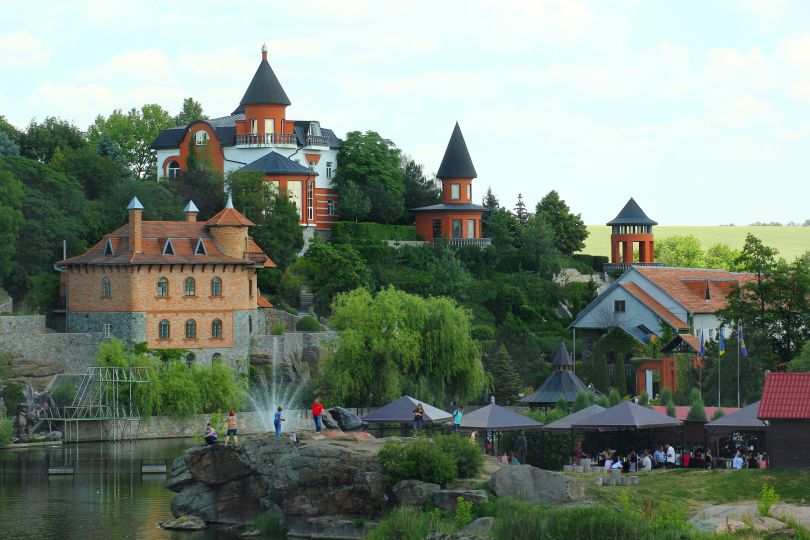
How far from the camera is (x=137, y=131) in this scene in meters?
125

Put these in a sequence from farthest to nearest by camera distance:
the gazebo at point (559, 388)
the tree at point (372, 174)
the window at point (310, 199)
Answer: the tree at point (372, 174)
the window at point (310, 199)
the gazebo at point (559, 388)

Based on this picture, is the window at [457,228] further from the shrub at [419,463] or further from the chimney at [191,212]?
the shrub at [419,463]

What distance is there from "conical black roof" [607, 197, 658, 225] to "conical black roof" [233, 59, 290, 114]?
87.4 ft

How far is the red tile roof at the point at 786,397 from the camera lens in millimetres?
50062

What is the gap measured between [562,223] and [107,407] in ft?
173

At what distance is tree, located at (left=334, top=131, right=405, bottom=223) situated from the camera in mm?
112938

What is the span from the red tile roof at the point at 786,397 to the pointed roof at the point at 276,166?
57485 millimetres

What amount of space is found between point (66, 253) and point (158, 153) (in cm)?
2112

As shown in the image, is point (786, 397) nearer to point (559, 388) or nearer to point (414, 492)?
point (414, 492)

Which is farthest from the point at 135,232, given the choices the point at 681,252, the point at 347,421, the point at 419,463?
the point at 681,252

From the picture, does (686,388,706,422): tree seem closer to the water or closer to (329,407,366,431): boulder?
(329,407,366,431): boulder

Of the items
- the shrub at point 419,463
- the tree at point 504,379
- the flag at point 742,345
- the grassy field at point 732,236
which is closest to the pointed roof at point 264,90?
the tree at point 504,379

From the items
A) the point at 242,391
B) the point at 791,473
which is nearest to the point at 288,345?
the point at 242,391

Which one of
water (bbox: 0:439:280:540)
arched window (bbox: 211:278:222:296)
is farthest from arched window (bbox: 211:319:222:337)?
water (bbox: 0:439:280:540)
